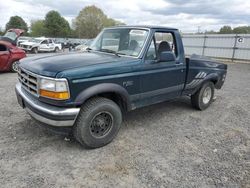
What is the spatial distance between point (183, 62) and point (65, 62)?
2.55m

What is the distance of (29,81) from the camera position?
→ 3.56 m

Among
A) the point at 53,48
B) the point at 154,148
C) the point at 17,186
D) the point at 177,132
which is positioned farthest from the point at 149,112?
the point at 53,48

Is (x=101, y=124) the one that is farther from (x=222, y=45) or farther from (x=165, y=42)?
(x=222, y=45)

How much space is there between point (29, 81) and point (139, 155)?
2.10 m

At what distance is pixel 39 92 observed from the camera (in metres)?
3.26

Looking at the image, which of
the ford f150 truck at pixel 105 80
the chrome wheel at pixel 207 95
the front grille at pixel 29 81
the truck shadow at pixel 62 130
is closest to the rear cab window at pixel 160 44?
the ford f150 truck at pixel 105 80

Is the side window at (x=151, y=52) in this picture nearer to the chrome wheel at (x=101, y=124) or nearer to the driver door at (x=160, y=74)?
the driver door at (x=160, y=74)

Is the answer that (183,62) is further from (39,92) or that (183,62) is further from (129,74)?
(39,92)

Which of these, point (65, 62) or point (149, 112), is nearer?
point (65, 62)

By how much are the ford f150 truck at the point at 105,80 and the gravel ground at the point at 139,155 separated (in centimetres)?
45

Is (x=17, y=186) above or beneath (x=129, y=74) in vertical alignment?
beneath

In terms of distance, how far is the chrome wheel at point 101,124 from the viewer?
11.7ft

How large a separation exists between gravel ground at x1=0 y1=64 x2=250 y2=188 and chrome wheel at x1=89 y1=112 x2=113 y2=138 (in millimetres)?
260

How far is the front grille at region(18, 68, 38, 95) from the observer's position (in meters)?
3.38
